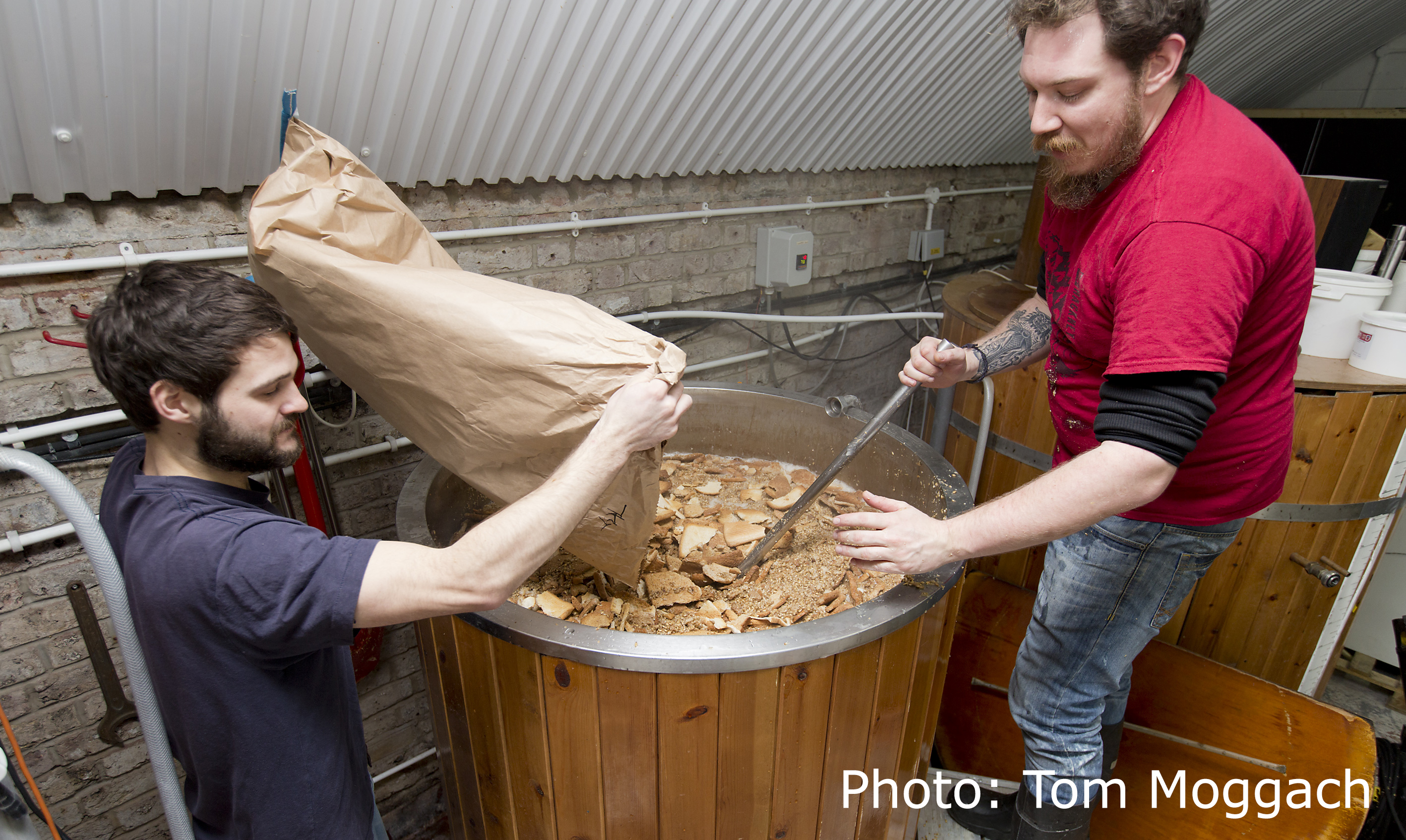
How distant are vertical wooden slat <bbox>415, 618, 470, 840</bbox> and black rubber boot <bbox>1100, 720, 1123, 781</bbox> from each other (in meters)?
1.27

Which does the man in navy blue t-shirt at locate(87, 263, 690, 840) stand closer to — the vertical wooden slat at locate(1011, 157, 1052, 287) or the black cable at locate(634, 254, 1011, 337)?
the black cable at locate(634, 254, 1011, 337)

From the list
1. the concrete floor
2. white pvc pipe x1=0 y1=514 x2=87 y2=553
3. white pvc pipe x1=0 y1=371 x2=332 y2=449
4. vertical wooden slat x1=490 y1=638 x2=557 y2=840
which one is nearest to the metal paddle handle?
vertical wooden slat x1=490 y1=638 x2=557 y2=840

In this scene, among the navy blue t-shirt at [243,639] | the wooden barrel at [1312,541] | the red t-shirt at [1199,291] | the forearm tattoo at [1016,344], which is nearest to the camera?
the navy blue t-shirt at [243,639]

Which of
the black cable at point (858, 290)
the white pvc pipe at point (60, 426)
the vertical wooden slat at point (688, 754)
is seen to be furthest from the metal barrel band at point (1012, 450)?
the white pvc pipe at point (60, 426)

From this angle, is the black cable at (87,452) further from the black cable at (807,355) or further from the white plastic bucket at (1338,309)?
the white plastic bucket at (1338,309)

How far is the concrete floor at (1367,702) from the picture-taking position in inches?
91.2

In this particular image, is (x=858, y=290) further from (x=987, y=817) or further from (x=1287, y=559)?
(x=987, y=817)

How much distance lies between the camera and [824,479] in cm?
135

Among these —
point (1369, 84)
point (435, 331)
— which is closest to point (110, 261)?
point (435, 331)

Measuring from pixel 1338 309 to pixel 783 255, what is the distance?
4.76ft

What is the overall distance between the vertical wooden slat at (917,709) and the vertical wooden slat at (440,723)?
0.76 meters

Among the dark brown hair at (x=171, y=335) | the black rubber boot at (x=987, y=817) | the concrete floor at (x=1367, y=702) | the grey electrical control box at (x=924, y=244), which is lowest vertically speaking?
the black rubber boot at (x=987, y=817)

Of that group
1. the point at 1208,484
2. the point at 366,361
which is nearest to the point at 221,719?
the point at 366,361

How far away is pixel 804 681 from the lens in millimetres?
1042
